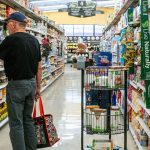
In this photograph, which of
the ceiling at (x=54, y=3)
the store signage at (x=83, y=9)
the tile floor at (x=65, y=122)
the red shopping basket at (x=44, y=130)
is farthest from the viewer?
the ceiling at (x=54, y=3)

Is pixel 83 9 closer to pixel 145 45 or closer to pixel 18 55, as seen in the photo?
pixel 18 55

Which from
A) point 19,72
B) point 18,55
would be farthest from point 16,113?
point 18,55

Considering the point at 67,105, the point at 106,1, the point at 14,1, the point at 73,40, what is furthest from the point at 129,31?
the point at 73,40

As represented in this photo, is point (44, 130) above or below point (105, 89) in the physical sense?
below

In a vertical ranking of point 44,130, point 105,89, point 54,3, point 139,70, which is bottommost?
point 44,130

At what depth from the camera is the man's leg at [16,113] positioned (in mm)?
3947

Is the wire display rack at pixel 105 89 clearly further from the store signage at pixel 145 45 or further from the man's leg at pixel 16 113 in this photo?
the store signage at pixel 145 45

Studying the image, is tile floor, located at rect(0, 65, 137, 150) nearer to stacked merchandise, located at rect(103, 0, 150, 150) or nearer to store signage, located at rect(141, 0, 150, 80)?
stacked merchandise, located at rect(103, 0, 150, 150)

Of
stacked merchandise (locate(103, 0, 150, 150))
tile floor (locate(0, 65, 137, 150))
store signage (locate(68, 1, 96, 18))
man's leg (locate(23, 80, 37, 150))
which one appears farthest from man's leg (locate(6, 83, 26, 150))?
store signage (locate(68, 1, 96, 18))

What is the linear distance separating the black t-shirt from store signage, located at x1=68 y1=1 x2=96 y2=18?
55.5 ft

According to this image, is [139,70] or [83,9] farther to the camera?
[83,9]

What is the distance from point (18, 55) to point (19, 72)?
0.20 meters

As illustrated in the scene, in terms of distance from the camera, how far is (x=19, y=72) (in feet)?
13.0

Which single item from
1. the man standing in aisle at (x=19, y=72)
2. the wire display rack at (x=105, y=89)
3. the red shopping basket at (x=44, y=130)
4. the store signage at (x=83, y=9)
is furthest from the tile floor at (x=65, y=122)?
the store signage at (x=83, y=9)
